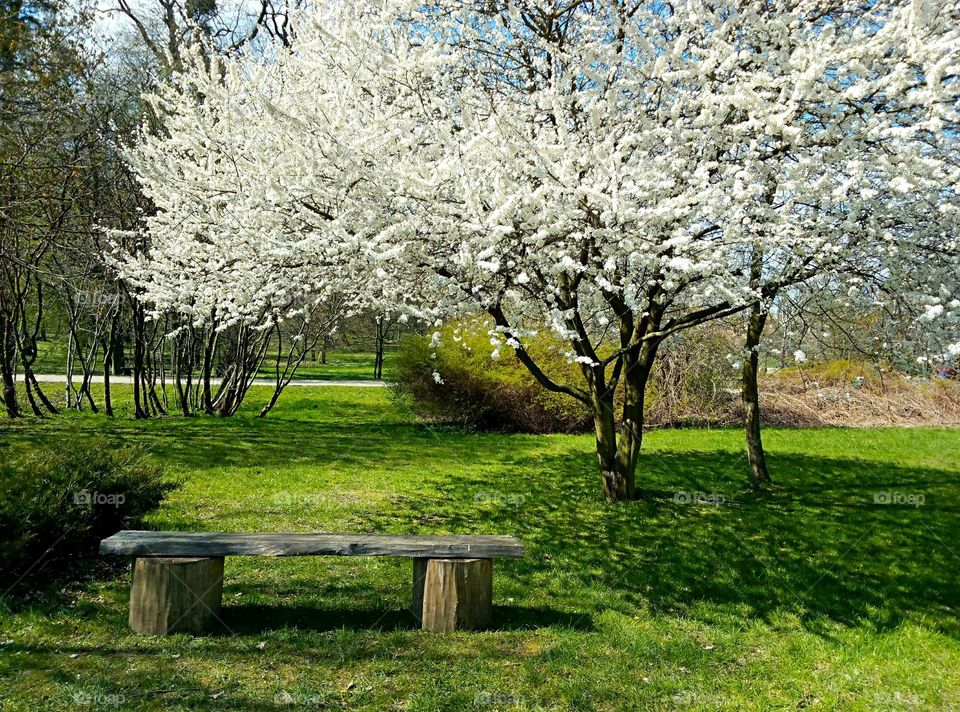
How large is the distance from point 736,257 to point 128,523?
5.29 meters

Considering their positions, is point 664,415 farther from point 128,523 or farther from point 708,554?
point 128,523

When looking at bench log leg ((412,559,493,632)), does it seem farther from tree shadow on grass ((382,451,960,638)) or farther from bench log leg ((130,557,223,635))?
bench log leg ((130,557,223,635))

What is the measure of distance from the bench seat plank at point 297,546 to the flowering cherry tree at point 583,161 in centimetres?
158

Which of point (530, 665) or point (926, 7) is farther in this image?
point (926, 7)

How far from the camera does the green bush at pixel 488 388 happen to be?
1340 cm

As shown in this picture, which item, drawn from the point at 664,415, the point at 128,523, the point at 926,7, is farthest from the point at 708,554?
the point at 664,415

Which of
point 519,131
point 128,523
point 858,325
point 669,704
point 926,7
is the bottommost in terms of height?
point 669,704

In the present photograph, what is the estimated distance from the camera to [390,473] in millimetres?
9016
